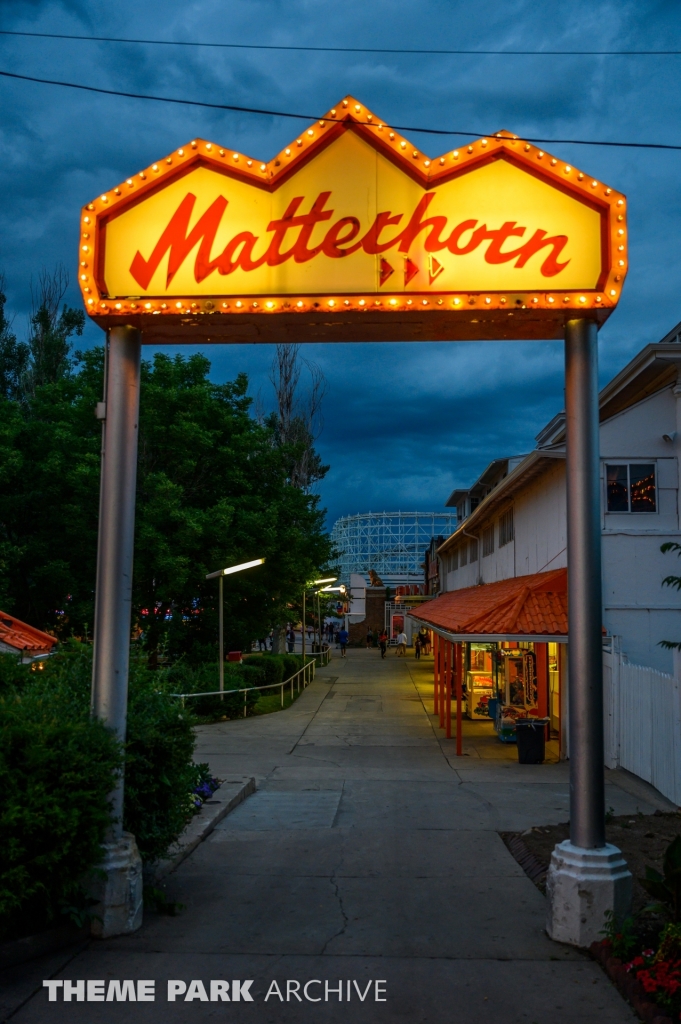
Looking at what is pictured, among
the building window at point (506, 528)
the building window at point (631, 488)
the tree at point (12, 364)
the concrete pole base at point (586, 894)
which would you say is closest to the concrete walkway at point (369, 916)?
the concrete pole base at point (586, 894)

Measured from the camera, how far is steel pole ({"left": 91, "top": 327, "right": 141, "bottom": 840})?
260 inches

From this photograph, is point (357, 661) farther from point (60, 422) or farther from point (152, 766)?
point (152, 766)

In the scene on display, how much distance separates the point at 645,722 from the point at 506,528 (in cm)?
1309

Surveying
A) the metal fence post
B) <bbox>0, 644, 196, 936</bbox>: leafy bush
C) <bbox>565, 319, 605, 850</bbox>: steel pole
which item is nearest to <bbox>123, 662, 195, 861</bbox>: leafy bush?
<bbox>0, 644, 196, 936</bbox>: leafy bush

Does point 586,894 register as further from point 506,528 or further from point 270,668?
point 270,668

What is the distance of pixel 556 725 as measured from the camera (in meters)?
18.5

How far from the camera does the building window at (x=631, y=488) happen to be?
16.4 metres

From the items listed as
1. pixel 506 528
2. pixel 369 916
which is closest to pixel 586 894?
pixel 369 916

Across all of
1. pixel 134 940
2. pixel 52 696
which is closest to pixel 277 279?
pixel 52 696

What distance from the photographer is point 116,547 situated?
680 cm

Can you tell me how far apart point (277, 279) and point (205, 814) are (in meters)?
6.49

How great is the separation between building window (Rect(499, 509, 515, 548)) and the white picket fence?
9.63m

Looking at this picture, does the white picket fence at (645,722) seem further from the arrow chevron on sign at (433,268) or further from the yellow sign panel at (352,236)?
the arrow chevron on sign at (433,268)

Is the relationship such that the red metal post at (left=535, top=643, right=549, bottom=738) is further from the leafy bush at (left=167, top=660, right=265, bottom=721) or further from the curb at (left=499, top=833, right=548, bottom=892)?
the curb at (left=499, top=833, right=548, bottom=892)
